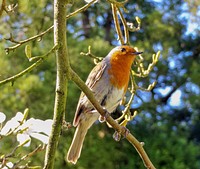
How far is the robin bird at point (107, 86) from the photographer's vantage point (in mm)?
2168

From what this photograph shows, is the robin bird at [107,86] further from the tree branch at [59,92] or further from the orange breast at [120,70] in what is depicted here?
the tree branch at [59,92]

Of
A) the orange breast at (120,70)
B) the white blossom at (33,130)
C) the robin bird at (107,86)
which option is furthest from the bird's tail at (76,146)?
the white blossom at (33,130)

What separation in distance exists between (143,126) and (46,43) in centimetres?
140

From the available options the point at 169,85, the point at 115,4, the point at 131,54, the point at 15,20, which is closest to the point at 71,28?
the point at 169,85

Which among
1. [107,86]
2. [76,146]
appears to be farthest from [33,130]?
[107,86]

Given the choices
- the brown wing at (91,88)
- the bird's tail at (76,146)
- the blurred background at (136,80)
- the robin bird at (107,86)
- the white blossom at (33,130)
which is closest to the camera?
the white blossom at (33,130)

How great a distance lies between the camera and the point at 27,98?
5.04m

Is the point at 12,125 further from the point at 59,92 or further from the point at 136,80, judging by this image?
the point at 136,80

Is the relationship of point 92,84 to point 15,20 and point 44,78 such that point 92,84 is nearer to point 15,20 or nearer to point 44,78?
point 15,20

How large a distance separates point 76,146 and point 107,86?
27cm

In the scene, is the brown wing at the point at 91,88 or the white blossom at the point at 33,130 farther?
the brown wing at the point at 91,88

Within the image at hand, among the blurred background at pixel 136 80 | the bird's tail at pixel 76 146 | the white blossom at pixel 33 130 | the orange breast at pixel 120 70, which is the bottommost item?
the blurred background at pixel 136 80

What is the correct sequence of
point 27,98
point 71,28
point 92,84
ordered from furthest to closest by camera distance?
1. point 71,28
2. point 27,98
3. point 92,84

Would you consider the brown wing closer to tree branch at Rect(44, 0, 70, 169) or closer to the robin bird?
the robin bird
